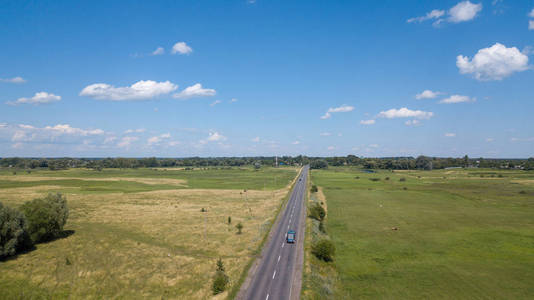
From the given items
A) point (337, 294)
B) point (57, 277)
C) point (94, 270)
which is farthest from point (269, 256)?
point (57, 277)

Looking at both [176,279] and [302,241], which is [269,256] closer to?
[302,241]

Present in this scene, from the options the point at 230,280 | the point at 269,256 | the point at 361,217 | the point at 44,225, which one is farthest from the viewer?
the point at 361,217

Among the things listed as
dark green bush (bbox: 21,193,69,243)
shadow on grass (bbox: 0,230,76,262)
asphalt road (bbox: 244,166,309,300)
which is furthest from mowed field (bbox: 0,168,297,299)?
asphalt road (bbox: 244,166,309,300)

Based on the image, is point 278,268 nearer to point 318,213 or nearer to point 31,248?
Answer: point 318,213

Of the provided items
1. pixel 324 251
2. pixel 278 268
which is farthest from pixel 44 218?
pixel 324 251

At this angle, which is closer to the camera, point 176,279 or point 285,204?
point 176,279

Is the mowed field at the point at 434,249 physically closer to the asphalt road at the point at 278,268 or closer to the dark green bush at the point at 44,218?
the asphalt road at the point at 278,268

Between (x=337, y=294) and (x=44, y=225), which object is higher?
(x=44, y=225)
